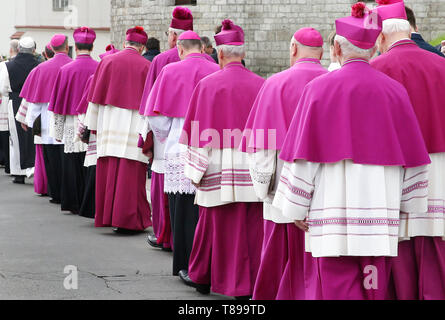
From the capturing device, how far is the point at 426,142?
218 inches

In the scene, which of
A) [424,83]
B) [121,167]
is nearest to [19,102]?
[121,167]

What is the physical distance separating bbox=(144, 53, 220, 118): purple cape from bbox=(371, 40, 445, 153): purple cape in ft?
7.18

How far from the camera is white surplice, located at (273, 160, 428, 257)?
489 centimetres

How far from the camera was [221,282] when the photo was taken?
6.69m

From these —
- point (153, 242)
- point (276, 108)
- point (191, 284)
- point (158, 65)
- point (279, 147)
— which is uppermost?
point (276, 108)

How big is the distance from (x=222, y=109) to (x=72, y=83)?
4742 millimetres

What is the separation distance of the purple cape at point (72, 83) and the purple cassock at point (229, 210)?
14.6 ft

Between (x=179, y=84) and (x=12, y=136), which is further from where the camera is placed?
(x=12, y=136)

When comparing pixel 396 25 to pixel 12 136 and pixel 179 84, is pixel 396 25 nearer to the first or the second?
pixel 179 84

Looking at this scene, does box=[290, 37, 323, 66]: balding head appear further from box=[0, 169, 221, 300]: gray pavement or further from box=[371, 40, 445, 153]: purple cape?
box=[0, 169, 221, 300]: gray pavement

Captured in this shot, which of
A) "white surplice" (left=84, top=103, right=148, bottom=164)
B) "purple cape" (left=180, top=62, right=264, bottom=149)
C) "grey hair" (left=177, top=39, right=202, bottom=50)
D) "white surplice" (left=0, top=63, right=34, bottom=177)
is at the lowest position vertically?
"white surplice" (left=0, top=63, right=34, bottom=177)

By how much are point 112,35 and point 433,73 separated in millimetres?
29261

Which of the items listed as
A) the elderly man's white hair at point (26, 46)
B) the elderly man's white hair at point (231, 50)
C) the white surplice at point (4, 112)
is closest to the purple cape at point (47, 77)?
the elderly man's white hair at point (26, 46)

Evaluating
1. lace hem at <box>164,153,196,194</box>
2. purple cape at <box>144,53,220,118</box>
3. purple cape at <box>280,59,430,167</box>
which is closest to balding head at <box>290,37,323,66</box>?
purple cape at <box>280,59,430,167</box>
